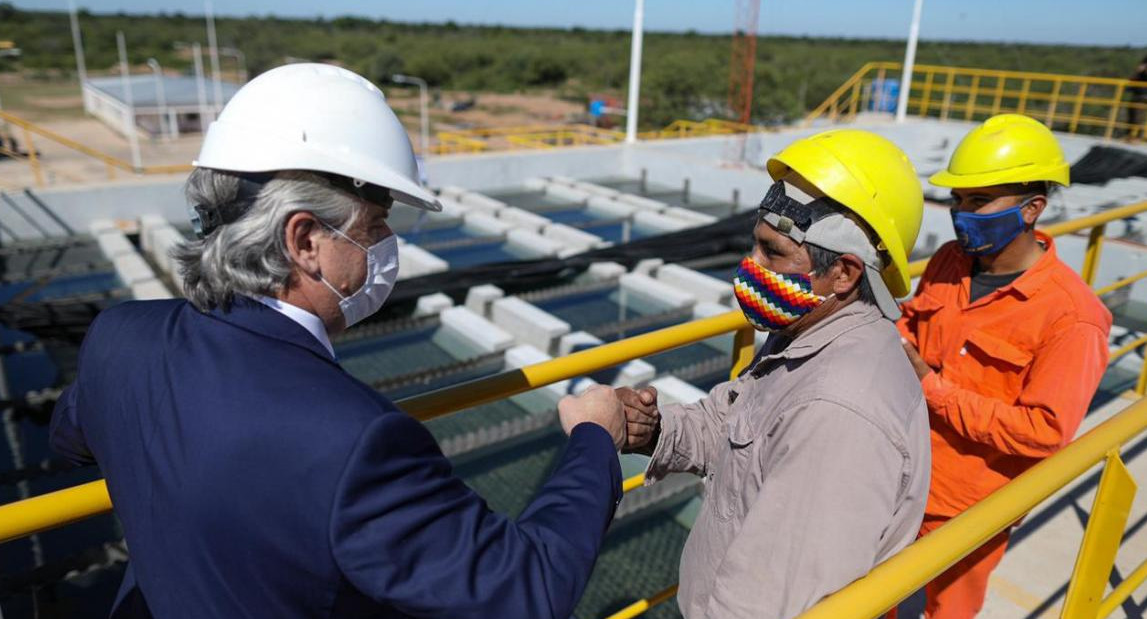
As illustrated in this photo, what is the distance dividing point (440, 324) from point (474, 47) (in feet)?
215

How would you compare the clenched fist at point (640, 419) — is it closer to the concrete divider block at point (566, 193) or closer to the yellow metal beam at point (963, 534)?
the yellow metal beam at point (963, 534)

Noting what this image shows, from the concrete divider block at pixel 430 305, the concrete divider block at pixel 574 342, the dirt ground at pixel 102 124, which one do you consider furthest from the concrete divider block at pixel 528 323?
the dirt ground at pixel 102 124

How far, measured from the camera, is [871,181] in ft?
4.61

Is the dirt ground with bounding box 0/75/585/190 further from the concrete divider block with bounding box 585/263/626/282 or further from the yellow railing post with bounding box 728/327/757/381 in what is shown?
the yellow railing post with bounding box 728/327/757/381

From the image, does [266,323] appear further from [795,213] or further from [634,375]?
[634,375]

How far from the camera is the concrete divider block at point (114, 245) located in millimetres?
8859

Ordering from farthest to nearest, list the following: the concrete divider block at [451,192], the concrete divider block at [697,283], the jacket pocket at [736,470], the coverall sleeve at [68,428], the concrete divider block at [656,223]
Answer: the concrete divider block at [451,192] → the concrete divider block at [656,223] → the concrete divider block at [697,283] → the jacket pocket at [736,470] → the coverall sleeve at [68,428]

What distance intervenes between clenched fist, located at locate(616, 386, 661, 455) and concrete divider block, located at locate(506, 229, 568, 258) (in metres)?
7.92

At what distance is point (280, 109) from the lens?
111cm

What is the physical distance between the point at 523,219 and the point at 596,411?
32.1 ft

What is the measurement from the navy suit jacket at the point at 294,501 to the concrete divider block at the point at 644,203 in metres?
11.0

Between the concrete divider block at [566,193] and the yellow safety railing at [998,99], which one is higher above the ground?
the yellow safety railing at [998,99]

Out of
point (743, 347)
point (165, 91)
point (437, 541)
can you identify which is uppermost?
point (437, 541)

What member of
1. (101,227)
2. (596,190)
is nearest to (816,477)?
(101,227)
